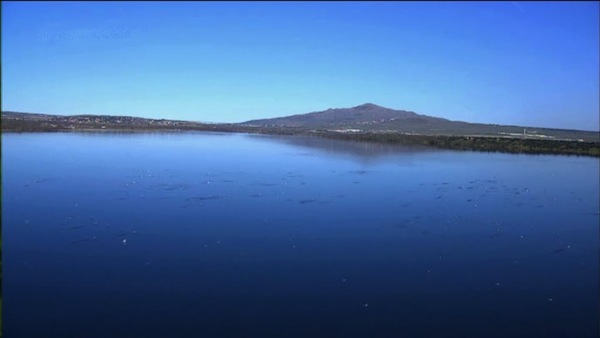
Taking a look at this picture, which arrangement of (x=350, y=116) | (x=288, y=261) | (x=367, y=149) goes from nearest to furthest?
(x=288, y=261) < (x=367, y=149) < (x=350, y=116)

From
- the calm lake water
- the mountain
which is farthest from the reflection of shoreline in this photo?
the mountain

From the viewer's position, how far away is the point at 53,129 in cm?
3866

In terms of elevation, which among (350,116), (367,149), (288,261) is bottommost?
(288,261)

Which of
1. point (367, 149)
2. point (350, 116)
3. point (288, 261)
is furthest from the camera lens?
point (350, 116)

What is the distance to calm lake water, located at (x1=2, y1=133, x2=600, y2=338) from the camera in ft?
15.1

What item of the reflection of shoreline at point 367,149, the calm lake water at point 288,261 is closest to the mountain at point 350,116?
the reflection of shoreline at point 367,149

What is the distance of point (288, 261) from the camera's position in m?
6.18

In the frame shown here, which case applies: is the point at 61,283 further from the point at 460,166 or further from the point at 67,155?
the point at 460,166

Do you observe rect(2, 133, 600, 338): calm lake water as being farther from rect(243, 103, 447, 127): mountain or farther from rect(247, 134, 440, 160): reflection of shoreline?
rect(243, 103, 447, 127): mountain

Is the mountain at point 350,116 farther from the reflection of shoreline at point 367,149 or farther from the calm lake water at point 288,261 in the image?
the calm lake water at point 288,261

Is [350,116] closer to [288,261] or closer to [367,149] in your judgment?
[367,149]

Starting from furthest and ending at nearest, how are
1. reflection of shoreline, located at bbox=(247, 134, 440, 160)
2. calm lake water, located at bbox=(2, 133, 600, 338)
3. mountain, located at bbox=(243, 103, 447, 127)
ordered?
mountain, located at bbox=(243, 103, 447, 127)
reflection of shoreline, located at bbox=(247, 134, 440, 160)
calm lake water, located at bbox=(2, 133, 600, 338)

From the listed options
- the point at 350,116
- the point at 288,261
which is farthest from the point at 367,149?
the point at 350,116

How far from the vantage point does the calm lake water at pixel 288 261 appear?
4.61 meters
